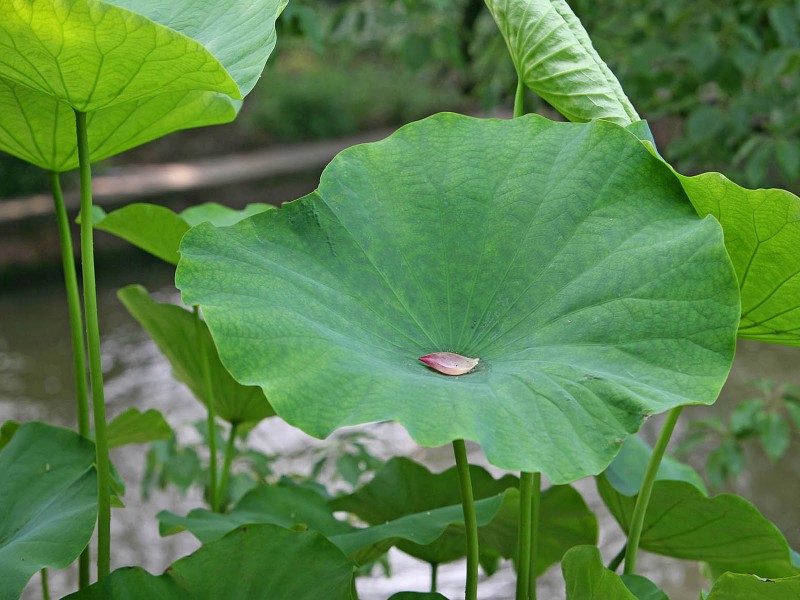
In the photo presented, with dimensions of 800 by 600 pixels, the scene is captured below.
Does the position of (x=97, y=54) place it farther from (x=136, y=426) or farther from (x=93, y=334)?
(x=136, y=426)

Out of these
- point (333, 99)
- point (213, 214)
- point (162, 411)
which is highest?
point (213, 214)

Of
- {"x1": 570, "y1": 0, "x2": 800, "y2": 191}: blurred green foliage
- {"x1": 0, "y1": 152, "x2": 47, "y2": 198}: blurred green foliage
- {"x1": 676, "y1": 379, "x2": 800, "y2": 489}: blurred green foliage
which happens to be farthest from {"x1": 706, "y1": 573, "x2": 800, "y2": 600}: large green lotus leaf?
{"x1": 0, "y1": 152, "x2": 47, "y2": 198}: blurred green foliage

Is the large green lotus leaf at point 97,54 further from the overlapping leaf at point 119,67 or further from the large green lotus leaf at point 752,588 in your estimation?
the large green lotus leaf at point 752,588

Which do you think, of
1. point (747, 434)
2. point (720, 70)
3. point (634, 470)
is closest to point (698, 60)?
point (720, 70)

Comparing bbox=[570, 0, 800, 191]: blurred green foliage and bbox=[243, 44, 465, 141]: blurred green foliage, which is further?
bbox=[243, 44, 465, 141]: blurred green foliage

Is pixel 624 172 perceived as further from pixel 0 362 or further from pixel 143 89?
pixel 0 362

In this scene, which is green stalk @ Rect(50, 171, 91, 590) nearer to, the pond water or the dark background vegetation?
the pond water
